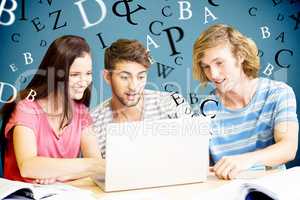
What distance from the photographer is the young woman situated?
2.06 metres

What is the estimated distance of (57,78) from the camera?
2.10 meters

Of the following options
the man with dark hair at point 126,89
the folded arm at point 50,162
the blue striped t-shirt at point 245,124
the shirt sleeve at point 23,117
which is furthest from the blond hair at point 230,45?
the shirt sleeve at point 23,117

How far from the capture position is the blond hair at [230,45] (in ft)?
7.68

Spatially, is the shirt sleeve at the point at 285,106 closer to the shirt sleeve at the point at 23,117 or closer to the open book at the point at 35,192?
the open book at the point at 35,192

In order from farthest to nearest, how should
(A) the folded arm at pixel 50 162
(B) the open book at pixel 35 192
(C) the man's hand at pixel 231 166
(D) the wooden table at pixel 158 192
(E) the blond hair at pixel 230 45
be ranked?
(E) the blond hair at pixel 230 45 < (C) the man's hand at pixel 231 166 < (A) the folded arm at pixel 50 162 < (D) the wooden table at pixel 158 192 < (B) the open book at pixel 35 192

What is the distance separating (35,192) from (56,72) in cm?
66

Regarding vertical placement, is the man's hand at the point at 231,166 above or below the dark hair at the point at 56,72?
below

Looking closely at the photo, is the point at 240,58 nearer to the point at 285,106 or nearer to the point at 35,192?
the point at 285,106

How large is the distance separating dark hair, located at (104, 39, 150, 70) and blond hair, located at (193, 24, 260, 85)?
30 centimetres

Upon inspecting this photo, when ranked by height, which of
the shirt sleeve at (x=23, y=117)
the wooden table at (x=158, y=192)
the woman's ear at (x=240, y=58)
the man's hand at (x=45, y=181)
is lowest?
the wooden table at (x=158, y=192)

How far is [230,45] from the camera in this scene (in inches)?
93.7

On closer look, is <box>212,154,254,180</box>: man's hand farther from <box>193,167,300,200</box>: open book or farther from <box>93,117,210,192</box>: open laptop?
<box>193,167,300,200</box>: open book

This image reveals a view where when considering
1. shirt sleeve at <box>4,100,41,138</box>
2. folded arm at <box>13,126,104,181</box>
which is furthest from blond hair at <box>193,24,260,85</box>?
shirt sleeve at <box>4,100,41,138</box>

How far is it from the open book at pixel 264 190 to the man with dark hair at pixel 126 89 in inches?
25.4
